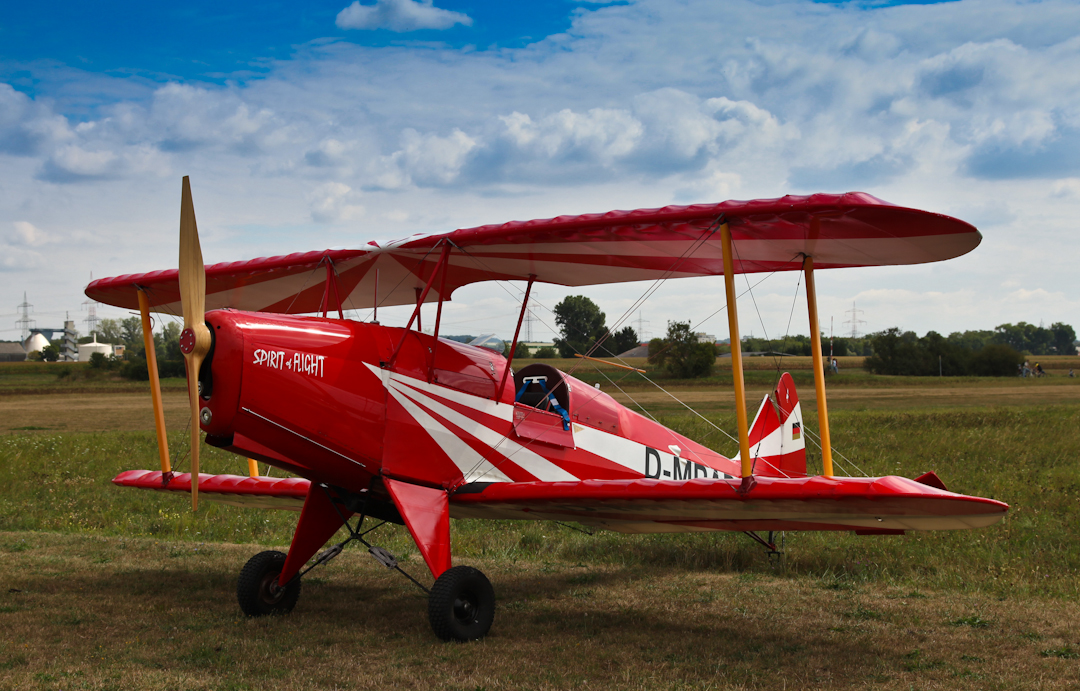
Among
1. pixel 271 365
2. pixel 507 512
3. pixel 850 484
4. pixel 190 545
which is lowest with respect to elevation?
pixel 190 545

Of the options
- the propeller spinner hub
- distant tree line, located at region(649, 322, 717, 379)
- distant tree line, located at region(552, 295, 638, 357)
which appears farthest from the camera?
distant tree line, located at region(649, 322, 717, 379)

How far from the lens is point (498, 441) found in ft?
22.5

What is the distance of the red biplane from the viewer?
538cm

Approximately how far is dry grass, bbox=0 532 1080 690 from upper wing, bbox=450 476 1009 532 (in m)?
0.83

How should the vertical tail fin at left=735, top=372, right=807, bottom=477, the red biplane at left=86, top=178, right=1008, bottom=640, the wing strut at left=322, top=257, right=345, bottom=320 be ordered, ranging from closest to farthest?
the red biplane at left=86, top=178, right=1008, bottom=640 < the wing strut at left=322, top=257, right=345, bottom=320 < the vertical tail fin at left=735, top=372, right=807, bottom=477

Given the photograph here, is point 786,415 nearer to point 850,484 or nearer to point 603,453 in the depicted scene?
point 603,453

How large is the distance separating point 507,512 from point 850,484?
301 cm

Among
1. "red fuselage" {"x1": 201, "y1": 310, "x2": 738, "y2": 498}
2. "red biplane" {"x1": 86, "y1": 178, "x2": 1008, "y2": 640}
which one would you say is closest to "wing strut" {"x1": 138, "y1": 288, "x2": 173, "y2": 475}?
"red biplane" {"x1": 86, "y1": 178, "x2": 1008, "y2": 640}

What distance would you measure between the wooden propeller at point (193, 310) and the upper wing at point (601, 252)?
4.47 ft

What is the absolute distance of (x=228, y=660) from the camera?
527 cm

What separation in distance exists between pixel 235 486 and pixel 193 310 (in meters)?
3.20

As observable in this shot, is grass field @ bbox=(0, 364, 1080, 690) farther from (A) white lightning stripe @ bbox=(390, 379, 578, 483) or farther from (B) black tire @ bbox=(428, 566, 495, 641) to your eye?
(A) white lightning stripe @ bbox=(390, 379, 578, 483)

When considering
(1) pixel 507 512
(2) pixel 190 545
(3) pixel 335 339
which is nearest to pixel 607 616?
(1) pixel 507 512

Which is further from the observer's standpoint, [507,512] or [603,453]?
[603,453]
